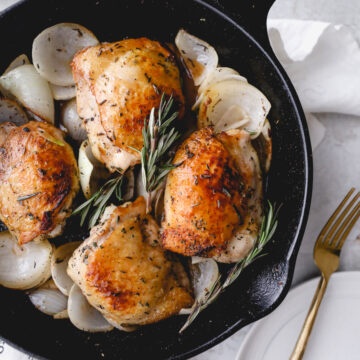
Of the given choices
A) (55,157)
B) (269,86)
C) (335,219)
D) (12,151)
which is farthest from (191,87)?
(335,219)

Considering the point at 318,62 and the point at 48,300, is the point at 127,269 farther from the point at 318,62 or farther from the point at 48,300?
the point at 318,62

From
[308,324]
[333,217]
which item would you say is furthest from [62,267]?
[333,217]

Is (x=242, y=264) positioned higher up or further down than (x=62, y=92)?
further down

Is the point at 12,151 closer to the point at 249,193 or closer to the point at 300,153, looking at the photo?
the point at 249,193

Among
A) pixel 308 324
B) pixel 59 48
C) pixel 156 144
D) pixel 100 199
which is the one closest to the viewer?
pixel 156 144

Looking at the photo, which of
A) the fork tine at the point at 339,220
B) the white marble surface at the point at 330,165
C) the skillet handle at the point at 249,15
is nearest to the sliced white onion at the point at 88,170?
the skillet handle at the point at 249,15

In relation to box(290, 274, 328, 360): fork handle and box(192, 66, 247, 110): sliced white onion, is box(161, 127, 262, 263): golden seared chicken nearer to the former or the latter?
box(192, 66, 247, 110): sliced white onion

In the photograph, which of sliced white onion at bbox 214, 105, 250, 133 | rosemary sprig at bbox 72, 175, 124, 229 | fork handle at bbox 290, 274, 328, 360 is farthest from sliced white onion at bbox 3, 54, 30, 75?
fork handle at bbox 290, 274, 328, 360
